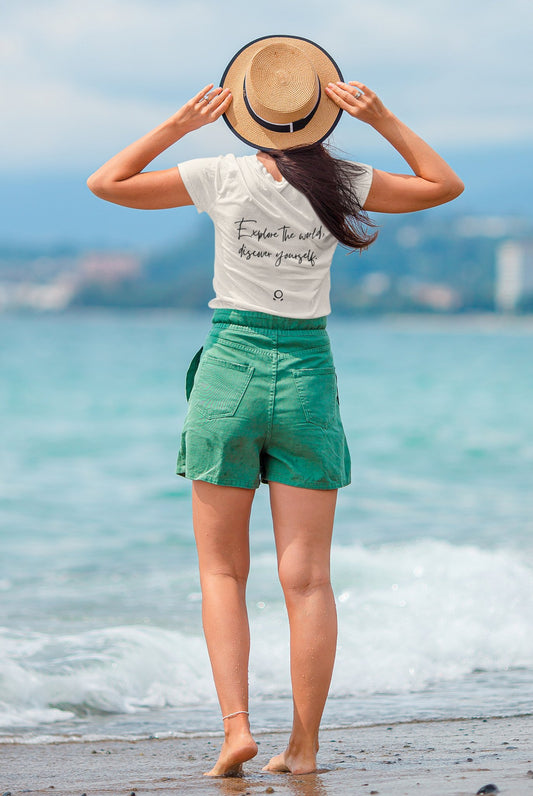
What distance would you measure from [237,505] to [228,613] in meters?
0.30

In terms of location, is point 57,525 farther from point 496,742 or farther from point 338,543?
point 496,742

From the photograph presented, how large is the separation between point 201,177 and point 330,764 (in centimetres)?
170

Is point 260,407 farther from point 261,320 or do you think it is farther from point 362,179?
point 362,179

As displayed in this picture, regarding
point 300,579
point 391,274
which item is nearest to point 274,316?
point 300,579

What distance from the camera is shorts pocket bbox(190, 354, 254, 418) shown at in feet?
8.57

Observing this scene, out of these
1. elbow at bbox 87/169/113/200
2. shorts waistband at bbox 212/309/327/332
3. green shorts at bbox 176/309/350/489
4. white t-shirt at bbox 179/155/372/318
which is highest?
elbow at bbox 87/169/113/200

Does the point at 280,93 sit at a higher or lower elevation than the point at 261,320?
higher

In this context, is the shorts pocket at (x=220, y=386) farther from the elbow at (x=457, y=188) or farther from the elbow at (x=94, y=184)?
the elbow at (x=457, y=188)

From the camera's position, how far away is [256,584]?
6.05 m

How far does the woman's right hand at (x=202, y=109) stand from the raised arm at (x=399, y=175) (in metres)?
0.29

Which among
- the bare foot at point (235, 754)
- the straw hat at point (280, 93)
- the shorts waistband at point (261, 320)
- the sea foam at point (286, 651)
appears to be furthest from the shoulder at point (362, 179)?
the sea foam at point (286, 651)

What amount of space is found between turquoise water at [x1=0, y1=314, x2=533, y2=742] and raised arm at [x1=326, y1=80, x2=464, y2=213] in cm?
201

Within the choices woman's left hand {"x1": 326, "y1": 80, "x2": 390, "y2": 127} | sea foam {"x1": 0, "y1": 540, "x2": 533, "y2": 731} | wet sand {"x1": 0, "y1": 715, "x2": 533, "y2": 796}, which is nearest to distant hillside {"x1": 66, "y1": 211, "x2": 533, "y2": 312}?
sea foam {"x1": 0, "y1": 540, "x2": 533, "y2": 731}

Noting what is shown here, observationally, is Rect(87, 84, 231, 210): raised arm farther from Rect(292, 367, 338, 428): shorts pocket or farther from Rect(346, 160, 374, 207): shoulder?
Rect(292, 367, 338, 428): shorts pocket
